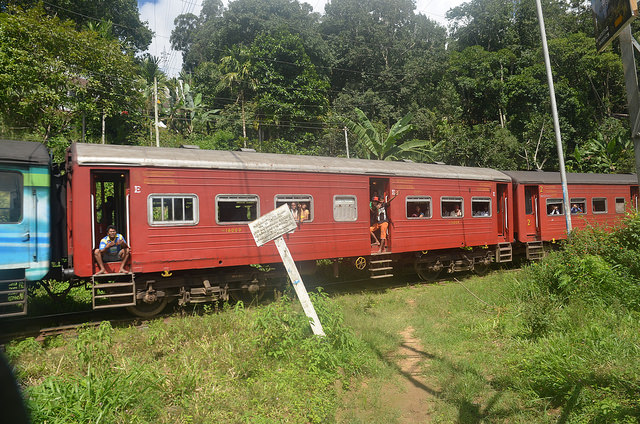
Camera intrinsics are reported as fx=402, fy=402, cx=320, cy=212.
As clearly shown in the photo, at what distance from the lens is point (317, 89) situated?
31.3m

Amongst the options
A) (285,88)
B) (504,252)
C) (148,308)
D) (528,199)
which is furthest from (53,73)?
(528,199)

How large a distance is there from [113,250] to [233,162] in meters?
3.11

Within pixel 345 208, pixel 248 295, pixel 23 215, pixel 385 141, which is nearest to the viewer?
pixel 23 215

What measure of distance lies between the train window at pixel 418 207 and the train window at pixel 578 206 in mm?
6814

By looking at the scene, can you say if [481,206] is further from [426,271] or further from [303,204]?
[303,204]

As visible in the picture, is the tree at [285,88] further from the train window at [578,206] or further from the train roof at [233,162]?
the train window at [578,206]

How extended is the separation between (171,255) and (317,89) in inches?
995

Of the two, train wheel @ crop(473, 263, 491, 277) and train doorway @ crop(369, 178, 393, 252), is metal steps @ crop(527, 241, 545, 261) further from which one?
train doorway @ crop(369, 178, 393, 252)

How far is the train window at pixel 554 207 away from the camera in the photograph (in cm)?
1493

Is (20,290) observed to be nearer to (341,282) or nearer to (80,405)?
(80,405)

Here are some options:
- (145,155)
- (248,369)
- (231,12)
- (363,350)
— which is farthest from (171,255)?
(231,12)

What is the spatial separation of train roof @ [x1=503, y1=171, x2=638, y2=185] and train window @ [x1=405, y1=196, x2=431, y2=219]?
14.8 feet

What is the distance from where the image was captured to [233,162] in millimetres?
9242

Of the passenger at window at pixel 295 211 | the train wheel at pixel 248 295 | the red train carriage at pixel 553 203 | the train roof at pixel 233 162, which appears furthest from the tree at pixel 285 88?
the train wheel at pixel 248 295
